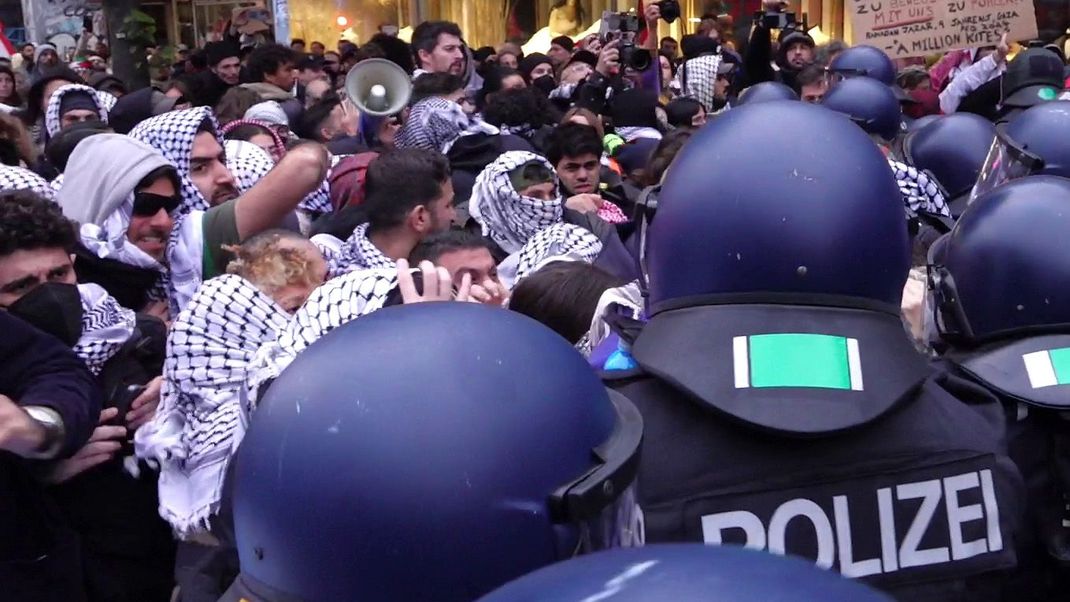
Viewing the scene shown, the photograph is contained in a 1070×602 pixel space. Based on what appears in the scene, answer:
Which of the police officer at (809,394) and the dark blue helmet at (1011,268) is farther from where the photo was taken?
the dark blue helmet at (1011,268)

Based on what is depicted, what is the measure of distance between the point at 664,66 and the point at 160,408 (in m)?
8.78

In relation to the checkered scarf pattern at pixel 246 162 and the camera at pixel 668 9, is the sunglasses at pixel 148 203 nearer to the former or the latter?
the checkered scarf pattern at pixel 246 162

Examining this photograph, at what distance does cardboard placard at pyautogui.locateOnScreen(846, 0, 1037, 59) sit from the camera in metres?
7.38

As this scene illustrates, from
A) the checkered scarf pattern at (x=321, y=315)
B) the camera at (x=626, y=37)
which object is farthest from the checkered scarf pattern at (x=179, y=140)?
the camera at (x=626, y=37)

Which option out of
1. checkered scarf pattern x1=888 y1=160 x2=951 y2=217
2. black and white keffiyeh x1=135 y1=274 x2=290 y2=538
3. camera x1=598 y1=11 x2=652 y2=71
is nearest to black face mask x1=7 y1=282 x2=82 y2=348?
black and white keffiyeh x1=135 y1=274 x2=290 y2=538

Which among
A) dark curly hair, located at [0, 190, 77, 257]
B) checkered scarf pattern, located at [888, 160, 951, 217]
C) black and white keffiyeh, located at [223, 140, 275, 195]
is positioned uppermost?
dark curly hair, located at [0, 190, 77, 257]

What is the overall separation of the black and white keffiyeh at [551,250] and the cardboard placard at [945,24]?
4.39 metres

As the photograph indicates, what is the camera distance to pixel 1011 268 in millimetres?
2232

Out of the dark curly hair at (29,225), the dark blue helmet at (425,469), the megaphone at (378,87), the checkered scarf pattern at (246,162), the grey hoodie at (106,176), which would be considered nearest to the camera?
the dark blue helmet at (425,469)

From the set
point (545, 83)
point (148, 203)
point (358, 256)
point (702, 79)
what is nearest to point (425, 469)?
point (148, 203)

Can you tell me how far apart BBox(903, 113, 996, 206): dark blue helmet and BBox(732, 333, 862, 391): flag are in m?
2.96

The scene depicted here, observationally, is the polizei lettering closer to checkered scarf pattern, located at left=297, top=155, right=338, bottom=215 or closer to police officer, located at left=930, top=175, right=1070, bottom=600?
police officer, located at left=930, top=175, right=1070, bottom=600

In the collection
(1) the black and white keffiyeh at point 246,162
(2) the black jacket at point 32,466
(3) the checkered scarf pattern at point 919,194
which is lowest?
(2) the black jacket at point 32,466

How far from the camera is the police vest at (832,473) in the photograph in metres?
1.67
